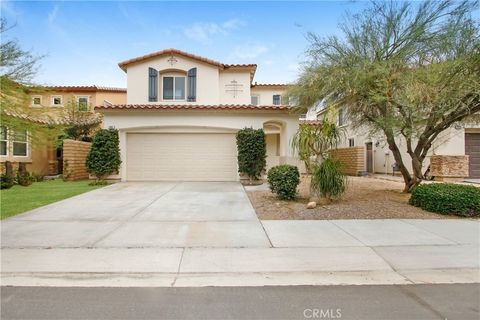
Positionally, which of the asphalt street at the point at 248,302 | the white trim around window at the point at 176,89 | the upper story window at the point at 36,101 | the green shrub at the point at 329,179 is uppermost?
the white trim around window at the point at 176,89

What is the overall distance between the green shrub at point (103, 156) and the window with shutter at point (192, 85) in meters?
5.03

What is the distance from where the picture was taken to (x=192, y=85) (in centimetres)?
1752

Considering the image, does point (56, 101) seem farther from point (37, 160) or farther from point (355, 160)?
point (355, 160)

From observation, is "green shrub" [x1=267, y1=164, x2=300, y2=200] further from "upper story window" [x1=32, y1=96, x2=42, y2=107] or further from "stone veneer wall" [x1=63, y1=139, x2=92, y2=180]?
"stone veneer wall" [x1=63, y1=139, x2=92, y2=180]

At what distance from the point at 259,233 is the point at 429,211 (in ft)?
16.3

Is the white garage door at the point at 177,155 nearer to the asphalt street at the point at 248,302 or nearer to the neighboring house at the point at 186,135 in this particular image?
the neighboring house at the point at 186,135

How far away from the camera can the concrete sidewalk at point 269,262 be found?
13.4 feet

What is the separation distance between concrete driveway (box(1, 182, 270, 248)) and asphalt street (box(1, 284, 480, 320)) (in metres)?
1.63

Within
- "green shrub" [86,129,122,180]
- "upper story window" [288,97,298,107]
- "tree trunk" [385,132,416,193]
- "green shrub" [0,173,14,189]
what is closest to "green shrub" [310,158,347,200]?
"tree trunk" [385,132,416,193]

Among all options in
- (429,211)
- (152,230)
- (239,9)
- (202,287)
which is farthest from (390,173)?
(202,287)

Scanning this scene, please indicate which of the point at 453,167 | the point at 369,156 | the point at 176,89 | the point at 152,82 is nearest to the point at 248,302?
the point at 453,167

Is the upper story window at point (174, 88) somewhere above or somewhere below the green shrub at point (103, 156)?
above

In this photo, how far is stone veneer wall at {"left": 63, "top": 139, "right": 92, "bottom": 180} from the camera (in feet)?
49.8

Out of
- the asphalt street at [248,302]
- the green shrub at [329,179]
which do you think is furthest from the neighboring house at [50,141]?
the green shrub at [329,179]
